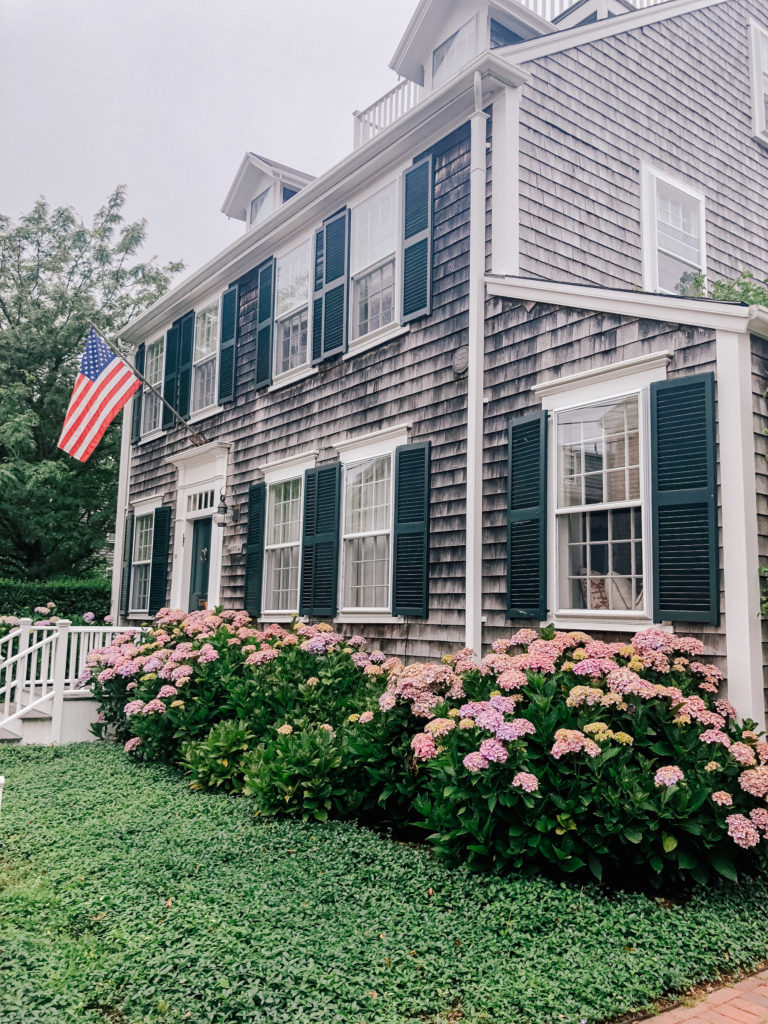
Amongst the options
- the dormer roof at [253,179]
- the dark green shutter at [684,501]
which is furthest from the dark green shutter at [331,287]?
the dark green shutter at [684,501]

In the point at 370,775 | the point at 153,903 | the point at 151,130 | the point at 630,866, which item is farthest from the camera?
the point at 151,130

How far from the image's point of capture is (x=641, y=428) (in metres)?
5.41

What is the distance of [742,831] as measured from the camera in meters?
3.71

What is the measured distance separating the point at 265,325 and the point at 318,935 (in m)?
8.06

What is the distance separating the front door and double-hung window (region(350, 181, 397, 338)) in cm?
407

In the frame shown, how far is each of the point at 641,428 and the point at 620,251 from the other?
328cm

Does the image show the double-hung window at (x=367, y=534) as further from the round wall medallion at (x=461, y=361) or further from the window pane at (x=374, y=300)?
the window pane at (x=374, y=300)

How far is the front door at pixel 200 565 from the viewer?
11.1m

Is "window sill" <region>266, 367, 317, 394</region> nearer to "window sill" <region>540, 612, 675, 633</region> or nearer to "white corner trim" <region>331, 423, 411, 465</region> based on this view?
"white corner trim" <region>331, 423, 411, 465</region>

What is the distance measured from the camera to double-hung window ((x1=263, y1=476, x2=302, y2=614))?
929cm

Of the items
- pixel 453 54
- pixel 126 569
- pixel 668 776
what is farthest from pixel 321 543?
pixel 126 569

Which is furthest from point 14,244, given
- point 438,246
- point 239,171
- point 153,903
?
point 153,903

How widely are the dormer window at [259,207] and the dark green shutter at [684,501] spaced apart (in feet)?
31.4

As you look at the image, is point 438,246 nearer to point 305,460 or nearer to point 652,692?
point 305,460
